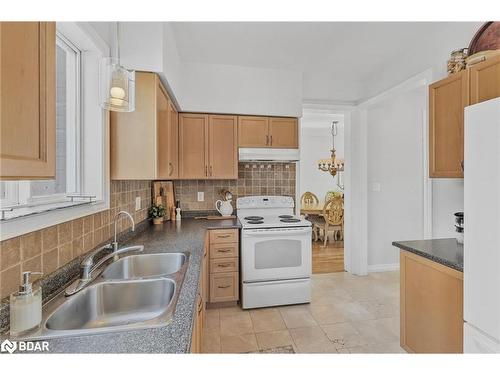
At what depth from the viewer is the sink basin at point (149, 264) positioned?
1579mm

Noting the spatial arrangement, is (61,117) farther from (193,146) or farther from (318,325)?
(318,325)

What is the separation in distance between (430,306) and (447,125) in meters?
1.21

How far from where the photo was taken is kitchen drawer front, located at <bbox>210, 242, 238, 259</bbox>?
8.38 feet

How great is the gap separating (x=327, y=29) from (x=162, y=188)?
2.24 metres

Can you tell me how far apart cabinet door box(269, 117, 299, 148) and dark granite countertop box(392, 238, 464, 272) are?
1595 mm

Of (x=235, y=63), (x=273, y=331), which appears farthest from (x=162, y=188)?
(x=273, y=331)

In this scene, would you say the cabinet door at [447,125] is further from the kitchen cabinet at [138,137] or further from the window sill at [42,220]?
the window sill at [42,220]

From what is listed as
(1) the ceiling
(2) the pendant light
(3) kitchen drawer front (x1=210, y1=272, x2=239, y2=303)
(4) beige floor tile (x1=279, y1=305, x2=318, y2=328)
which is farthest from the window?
(4) beige floor tile (x1=279, y1=305, x2=318, y2=328)

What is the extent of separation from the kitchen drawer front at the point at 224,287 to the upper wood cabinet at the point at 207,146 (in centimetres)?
104

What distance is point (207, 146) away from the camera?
9.41ft

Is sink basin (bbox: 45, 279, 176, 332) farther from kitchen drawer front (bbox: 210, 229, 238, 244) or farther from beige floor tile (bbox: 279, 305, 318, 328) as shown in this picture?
beige floor tile (bbox: 279, 305, 318, 328)
